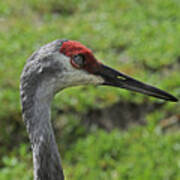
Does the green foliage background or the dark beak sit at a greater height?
the dark beak

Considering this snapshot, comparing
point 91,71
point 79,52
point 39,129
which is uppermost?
point 79,52

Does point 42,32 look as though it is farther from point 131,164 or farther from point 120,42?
point 131,164

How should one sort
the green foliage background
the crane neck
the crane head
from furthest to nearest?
the green foliage background, the crane head, the crane neck

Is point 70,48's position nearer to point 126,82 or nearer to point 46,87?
point 46,87

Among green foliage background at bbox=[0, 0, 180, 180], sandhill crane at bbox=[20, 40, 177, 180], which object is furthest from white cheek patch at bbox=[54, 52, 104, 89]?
green foliage background at bbox=[0, 0, 180, 180]

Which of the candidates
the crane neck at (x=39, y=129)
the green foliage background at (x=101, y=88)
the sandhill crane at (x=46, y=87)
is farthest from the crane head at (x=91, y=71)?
the green foliage background at (x=101, y=88)

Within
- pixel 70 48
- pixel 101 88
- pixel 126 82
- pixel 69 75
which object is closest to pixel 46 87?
pixel 69 75

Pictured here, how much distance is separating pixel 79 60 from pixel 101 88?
244 centimetres

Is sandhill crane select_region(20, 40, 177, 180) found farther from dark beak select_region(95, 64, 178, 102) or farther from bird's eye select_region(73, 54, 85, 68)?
dark beak select_region(95, 64, 178, 102)

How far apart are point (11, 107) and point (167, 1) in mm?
3906

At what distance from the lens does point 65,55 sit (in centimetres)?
222

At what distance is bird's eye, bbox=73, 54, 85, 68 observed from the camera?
7.42 feet

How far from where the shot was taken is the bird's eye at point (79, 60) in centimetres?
226

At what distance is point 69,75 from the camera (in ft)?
7.36
